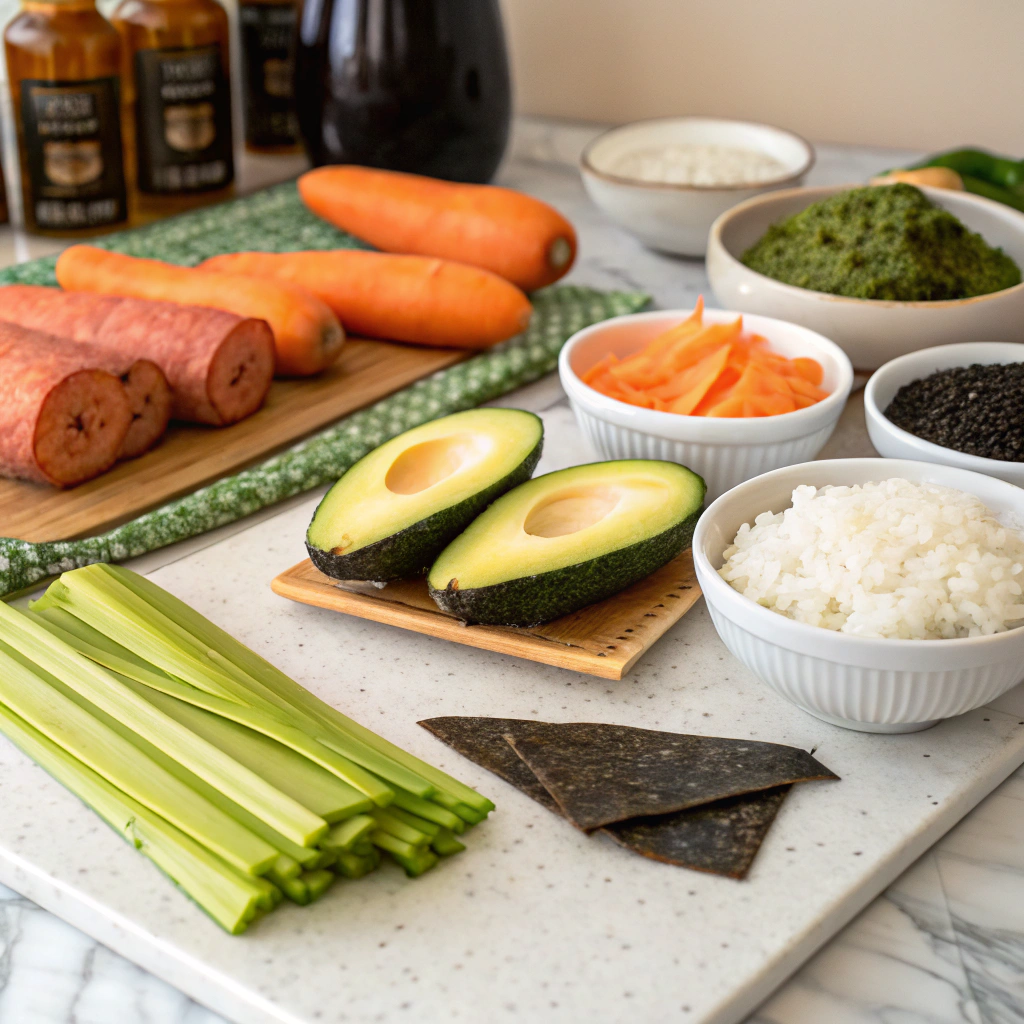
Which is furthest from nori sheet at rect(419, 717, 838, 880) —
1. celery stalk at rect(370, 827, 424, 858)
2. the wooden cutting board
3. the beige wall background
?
the beige wall background

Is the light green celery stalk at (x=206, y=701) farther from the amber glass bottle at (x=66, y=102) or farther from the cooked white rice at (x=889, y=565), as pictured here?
the amber glass bottle at (x=66, y=102)

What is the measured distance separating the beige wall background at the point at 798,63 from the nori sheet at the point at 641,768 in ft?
5.22

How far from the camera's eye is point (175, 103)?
1837 mm

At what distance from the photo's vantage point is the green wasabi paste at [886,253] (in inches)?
52.1

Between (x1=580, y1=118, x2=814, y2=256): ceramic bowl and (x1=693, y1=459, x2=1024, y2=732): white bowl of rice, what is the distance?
899mm

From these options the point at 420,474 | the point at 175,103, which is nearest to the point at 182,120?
the point at 175,103

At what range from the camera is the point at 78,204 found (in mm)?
1799

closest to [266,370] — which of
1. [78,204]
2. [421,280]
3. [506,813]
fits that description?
[421,280]

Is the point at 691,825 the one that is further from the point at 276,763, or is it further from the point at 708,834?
the point at 276,763

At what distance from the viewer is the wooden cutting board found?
45.6 inches

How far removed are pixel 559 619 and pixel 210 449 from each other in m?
0.53

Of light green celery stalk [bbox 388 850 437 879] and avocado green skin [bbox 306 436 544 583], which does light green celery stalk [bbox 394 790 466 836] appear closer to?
light green celery stalk [bbox 388 850 437 879]

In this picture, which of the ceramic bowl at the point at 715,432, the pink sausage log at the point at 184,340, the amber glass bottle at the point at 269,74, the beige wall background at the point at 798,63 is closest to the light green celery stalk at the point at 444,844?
the ceramic bowl at the point at 715,432

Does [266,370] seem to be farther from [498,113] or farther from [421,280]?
[498,113]
